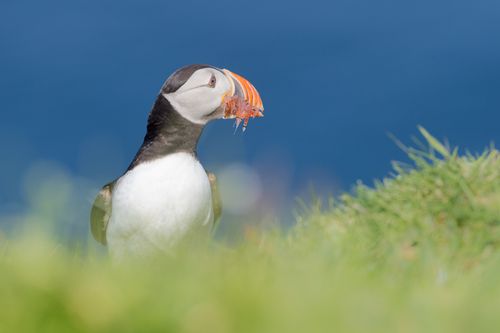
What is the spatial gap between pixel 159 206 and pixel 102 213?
0.72m

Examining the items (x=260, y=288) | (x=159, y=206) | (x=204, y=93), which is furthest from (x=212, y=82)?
(x=260, y=288)

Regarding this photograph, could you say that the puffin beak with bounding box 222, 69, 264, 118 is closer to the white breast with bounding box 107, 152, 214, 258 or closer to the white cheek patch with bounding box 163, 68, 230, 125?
the white cheek patch with bounding box 163, 68, 230, 125

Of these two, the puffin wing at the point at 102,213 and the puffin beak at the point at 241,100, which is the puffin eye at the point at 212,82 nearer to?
the puffin beak at the point at 241,100

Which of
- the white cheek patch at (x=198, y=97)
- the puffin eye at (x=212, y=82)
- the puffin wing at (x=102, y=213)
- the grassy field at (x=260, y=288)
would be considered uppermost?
the puffin eye at (x=212, y=82)

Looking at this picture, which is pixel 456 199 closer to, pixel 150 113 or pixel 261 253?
pixel 261 253

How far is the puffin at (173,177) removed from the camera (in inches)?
232

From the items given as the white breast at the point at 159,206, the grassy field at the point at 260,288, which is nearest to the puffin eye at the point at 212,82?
the white breast at the point at 159,206

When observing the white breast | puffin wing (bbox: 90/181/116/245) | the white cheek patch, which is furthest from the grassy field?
puffin wing (bbox: 90/181/116/245)

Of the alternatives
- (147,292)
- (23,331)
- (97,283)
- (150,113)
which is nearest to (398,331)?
(147,292)

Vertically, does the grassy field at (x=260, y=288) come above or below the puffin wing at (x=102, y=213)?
below

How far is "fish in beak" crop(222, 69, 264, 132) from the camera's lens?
6.27 meters

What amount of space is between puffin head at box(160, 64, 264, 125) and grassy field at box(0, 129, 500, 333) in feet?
5.34

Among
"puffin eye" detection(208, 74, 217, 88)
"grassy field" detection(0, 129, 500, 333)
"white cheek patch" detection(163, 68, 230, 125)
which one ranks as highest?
"puffin eye" detection(208, 74, 217, 88)

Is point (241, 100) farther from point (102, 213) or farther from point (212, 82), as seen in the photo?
point (102, 213)
